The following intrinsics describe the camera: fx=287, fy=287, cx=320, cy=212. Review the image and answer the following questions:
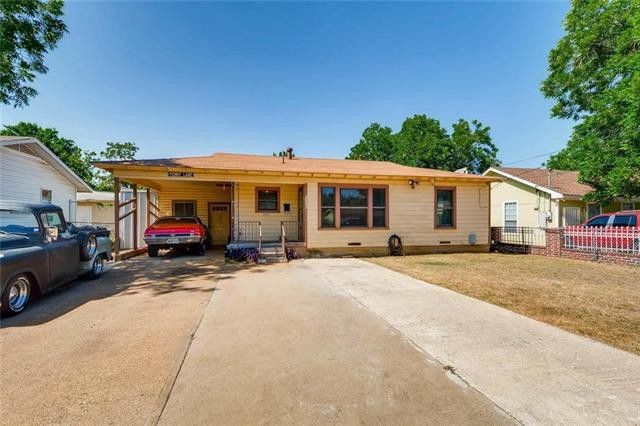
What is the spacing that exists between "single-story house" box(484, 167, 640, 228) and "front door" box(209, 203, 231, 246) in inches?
664

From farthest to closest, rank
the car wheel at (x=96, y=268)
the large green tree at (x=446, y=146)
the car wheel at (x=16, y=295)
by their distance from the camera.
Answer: the large green tree at (x=446, y=146)
the car wheel at (x=96, y=268)
the car wheel at (x=16, y=295)

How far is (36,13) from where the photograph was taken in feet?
36.1

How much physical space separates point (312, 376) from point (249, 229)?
10218 millimetres

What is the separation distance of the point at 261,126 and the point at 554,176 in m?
19.7

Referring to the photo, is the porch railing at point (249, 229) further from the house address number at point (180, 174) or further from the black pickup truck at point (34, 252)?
the black pickup truck at point (34, 252)

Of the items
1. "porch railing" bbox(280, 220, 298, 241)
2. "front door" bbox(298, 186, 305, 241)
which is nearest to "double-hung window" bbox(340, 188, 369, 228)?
"front door" bbox(298, 186, 305, 241)

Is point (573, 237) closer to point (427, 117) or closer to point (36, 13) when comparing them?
point (36, 13)

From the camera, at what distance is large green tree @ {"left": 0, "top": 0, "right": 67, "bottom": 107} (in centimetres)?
1055

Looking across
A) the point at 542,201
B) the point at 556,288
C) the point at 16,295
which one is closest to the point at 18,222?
the point at 16,295

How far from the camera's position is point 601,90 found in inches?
634

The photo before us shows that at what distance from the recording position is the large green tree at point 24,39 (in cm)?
1055

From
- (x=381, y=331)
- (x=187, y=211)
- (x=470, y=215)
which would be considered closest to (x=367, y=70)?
(x=470, y=215)

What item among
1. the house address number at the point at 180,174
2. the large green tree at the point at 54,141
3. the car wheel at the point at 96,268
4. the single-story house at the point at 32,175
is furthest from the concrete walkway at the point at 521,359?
the large green tree at the point at 54,141

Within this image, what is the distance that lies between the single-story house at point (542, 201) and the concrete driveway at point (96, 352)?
60.7 ft
